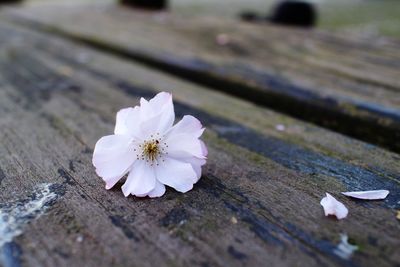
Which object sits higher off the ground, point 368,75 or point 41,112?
point 368,75

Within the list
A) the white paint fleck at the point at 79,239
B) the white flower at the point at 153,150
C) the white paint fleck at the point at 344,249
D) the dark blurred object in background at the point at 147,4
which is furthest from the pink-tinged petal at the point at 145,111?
the dark blurred object in background at the point at 147,4

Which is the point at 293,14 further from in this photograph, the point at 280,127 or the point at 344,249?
the point at 344,249

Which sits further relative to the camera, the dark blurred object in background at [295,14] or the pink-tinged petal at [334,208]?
the dark blurred object in background at [295,14]

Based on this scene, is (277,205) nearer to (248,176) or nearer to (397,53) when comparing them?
(248,176)

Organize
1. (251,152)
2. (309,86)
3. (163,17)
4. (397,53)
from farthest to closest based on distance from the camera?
(163,17) → (397,53) → (309,86) → (251,152)

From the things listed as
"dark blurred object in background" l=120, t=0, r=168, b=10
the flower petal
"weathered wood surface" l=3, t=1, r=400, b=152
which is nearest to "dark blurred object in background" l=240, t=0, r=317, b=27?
"weathered wood surface" l=3, t=1, r=400, b=152

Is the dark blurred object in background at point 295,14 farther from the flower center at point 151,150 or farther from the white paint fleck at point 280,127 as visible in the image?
the flower center at point 151,150

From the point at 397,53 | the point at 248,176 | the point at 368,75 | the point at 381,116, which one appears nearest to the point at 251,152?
the point at 248,176
